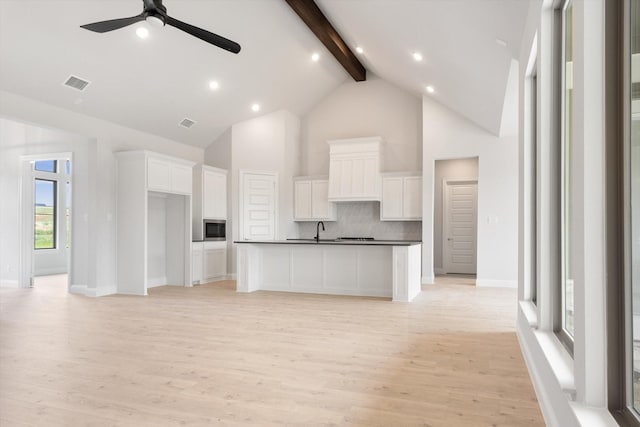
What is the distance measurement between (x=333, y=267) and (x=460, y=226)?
421 centimetres

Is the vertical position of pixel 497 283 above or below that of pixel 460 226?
below

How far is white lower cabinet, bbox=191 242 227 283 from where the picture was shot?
25.9 feet

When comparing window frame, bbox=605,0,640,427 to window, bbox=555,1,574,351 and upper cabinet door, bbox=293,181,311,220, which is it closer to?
window, bbox=555,1,574,351

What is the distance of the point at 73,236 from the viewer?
22.9 ft

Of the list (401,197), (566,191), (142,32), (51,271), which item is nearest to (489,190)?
(401,197)

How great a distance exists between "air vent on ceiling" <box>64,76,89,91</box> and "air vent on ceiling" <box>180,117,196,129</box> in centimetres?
A: 211

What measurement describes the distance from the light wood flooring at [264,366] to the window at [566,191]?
1.79 ft

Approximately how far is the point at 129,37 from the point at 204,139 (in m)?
3.41

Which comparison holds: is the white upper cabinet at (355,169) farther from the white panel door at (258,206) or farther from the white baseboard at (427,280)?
the white baseboard at (427,280)

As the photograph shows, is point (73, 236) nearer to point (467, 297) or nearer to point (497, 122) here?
point (467, 297)

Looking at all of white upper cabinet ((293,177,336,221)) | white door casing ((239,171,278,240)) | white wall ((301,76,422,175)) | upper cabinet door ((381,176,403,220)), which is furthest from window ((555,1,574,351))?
white door casing ((239,171,278,240))

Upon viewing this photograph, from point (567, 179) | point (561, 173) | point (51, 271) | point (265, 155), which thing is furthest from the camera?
point (51, 271)

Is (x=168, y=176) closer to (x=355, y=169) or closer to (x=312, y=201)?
(x=312, y=201)

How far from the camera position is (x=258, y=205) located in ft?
29.2
